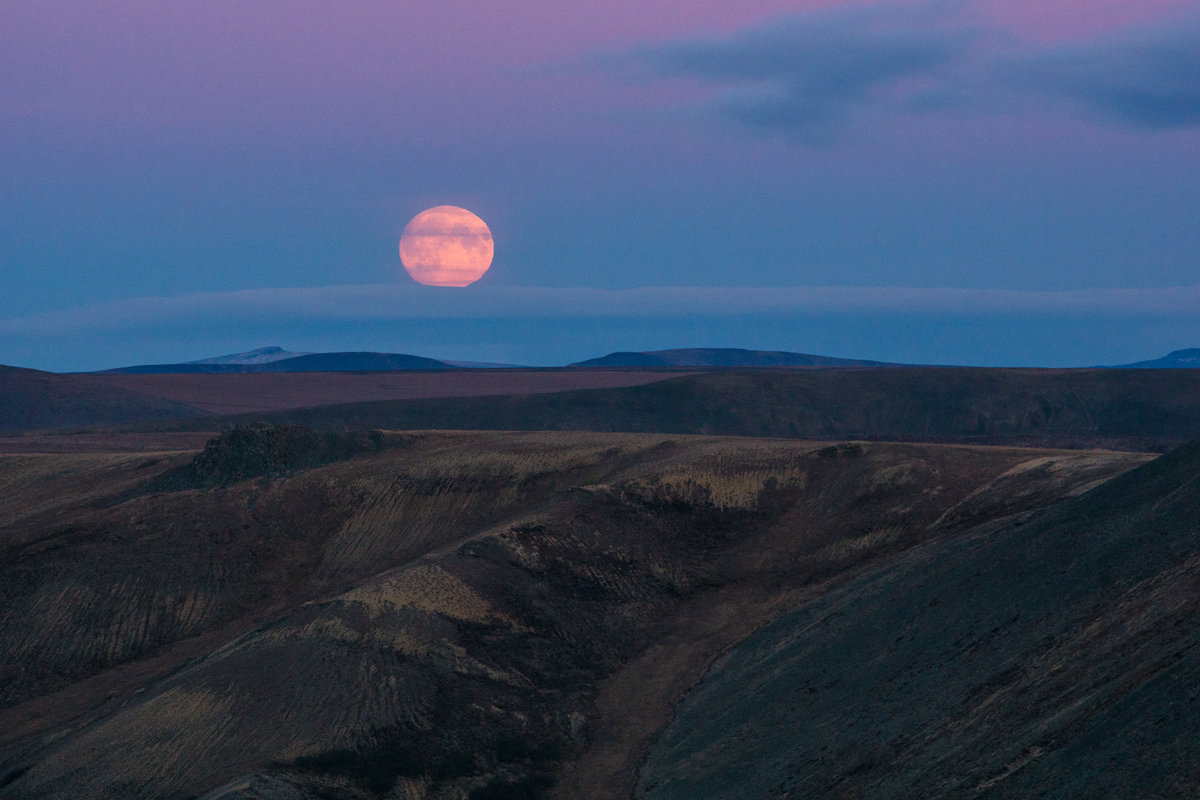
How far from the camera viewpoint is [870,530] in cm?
3747

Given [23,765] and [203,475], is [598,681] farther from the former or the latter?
[203,475]

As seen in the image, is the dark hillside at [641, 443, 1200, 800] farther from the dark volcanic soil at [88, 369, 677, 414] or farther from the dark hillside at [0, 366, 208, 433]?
the dark hillside at [0, 366, 208, 433]

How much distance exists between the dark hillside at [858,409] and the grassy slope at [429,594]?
173 feet

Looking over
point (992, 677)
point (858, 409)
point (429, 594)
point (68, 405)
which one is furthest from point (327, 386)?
point (992, 677)

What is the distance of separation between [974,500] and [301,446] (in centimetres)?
3424

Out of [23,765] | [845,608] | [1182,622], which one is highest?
[1182,622]

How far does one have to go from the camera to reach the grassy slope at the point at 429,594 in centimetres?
2555

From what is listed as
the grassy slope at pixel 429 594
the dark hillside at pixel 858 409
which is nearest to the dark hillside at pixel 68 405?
the dark hillside at pixel 858 409

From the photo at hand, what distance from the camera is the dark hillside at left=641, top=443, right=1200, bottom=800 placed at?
14586mm

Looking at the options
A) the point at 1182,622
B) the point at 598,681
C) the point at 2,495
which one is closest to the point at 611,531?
the point at 598,681

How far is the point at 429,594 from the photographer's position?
32.4 metres

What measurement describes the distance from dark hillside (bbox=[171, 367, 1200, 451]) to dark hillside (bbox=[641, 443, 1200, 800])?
237 feet

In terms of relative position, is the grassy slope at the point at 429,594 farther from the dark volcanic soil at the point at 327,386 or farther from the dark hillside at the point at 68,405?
the dark hillside at the point at 68,405

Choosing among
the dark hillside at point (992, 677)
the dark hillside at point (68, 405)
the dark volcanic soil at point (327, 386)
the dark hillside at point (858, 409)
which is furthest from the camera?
the dark volcanic soil at point (327, 386)
